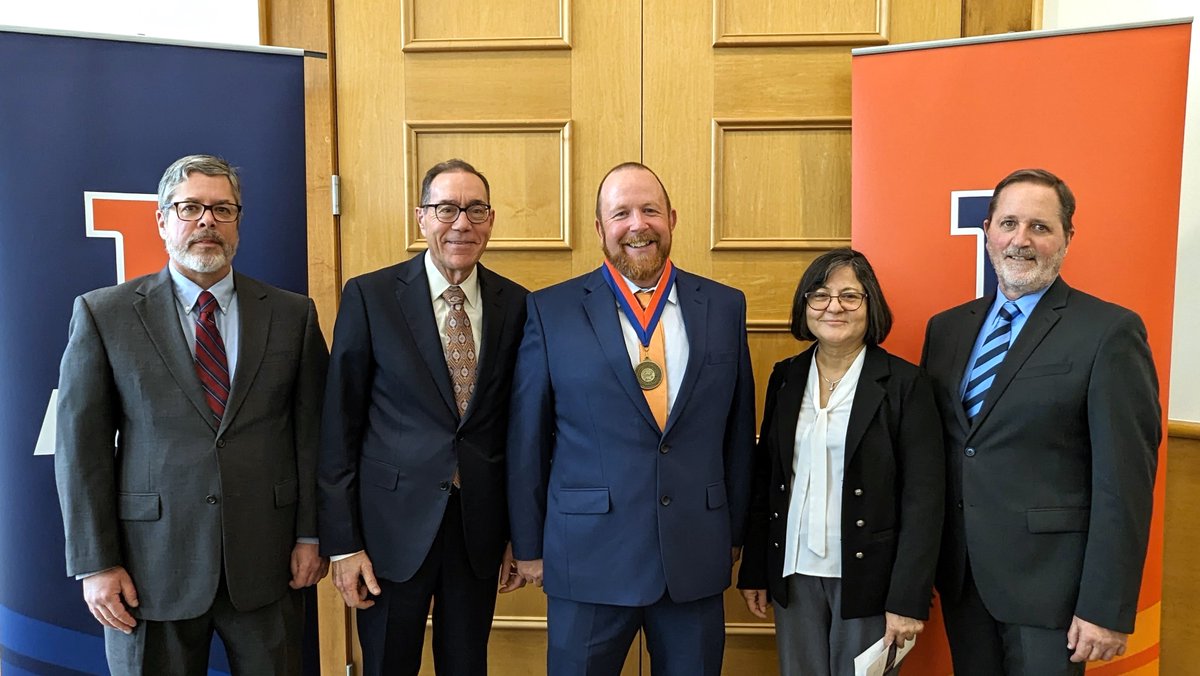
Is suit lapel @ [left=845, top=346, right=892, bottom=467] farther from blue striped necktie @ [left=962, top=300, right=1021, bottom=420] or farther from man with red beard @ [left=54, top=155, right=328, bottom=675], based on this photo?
man with red beard @ [left=54, top=155, right=328, bottom=675]

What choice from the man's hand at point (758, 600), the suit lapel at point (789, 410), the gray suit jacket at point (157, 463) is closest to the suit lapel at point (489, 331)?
the gray suit jacket at point (157, 463)

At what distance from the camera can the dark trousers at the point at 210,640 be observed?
177cm

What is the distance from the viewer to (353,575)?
1906 millimetres

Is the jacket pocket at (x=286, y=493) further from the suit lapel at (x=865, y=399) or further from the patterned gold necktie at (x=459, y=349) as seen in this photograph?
the suit lapel at (x=865, y=399)

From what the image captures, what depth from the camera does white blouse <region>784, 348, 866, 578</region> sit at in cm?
186

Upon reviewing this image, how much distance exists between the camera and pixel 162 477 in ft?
5.74

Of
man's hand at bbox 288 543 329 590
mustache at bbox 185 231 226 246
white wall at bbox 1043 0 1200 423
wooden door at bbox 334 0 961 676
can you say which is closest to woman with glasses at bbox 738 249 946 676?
wooden door at bbox 334 0 961 676

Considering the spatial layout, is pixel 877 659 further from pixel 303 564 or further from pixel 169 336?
pixel 169 336

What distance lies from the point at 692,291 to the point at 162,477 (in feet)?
4.36

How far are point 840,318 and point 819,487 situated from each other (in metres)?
0.42

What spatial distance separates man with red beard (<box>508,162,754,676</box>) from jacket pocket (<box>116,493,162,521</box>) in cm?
81

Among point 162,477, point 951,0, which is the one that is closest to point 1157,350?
point 951,0

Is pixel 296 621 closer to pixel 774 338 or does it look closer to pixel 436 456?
pixel 436 456

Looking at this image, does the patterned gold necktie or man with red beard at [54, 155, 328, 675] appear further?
the patterned gold necktie
